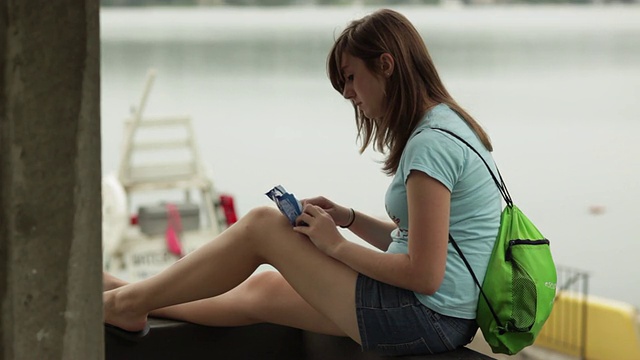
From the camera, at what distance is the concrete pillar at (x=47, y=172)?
117 centimetres

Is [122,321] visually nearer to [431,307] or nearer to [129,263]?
[431,307]

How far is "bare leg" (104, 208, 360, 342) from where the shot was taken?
176cm

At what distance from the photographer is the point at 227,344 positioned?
204cm

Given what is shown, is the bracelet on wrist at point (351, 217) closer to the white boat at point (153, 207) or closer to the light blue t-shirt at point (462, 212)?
the light blue t-shirt at point (462, 212)

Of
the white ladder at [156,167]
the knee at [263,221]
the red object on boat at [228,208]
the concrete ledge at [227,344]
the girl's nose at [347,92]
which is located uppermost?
the girl's nose at [347,92]

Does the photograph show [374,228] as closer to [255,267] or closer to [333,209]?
[333,209]

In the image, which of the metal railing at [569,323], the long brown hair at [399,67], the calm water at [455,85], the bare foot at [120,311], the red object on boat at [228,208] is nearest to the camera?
the long brown hair at [399,67]

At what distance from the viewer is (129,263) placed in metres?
6.79

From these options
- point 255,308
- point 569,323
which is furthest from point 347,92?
point 569,323

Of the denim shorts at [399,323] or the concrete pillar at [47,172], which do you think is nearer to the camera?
the concrete pillar at [47,172]

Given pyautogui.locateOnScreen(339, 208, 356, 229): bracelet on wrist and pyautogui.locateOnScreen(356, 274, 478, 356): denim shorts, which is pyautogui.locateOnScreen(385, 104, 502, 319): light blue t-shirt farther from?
pyautogui.locateOnScreen(339, 208, 356, 229): bracelet on wrist

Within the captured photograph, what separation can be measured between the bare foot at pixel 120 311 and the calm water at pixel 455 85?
17.5 ft

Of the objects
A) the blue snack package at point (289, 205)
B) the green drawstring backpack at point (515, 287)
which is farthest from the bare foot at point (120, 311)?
the green drawstring backpack at point (515, 287)

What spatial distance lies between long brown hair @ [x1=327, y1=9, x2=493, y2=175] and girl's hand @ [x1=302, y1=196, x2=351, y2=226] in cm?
21
